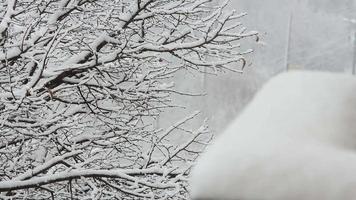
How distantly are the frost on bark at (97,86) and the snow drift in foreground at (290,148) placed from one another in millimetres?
3093

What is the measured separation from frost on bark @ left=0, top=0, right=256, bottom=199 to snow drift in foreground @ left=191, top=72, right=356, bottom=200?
3.09 metres

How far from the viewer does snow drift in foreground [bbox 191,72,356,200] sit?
979 mm

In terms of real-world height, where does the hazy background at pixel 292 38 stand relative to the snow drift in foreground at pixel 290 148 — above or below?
above

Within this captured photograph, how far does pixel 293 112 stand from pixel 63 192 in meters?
4.48

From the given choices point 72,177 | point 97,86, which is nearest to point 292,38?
point 97,86

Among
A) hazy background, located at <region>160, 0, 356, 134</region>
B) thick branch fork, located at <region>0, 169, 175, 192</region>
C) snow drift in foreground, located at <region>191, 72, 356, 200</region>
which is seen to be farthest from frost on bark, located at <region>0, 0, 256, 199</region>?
hazy background, located at <region>160, 0, 356, 134</region>

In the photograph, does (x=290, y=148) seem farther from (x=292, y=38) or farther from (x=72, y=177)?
(x=292, y=38)

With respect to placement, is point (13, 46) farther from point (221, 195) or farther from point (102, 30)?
point (221, 195)

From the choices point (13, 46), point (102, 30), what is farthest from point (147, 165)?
point (13, 46)

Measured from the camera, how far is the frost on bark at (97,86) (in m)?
4.40

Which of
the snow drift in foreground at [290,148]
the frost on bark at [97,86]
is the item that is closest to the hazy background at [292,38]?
the frost on bark at [97,86]

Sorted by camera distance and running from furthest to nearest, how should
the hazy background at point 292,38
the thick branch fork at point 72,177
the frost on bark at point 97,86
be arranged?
the hazy background at point 292,38 < the frost on bark at point 97,86 < the thick branch fork at point 72,177

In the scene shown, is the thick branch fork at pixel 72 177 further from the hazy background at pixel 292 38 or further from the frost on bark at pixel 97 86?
the hazy background at pixel 292 38

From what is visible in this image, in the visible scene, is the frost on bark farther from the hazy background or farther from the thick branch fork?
the hazy background
